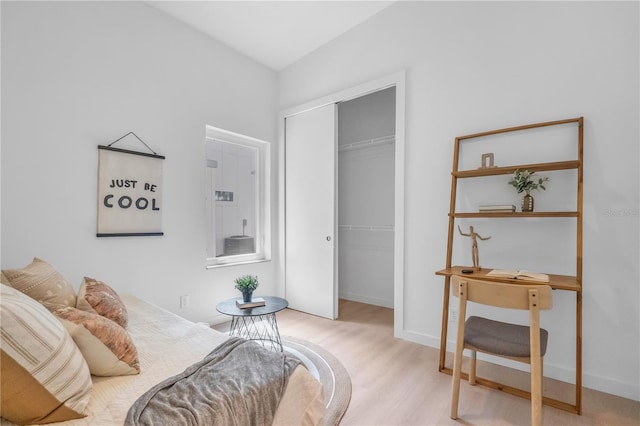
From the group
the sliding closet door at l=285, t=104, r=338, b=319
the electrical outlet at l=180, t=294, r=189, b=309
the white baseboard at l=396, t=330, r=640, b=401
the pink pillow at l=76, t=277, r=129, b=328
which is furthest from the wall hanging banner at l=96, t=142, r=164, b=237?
the white baseboard at l=396, t=330, r=640, b=401

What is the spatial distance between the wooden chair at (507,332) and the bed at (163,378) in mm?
967

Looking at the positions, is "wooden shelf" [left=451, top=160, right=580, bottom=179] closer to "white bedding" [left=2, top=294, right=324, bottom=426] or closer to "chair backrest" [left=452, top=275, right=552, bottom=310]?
"chair backrest" [left=452, top=275, right=552, bottom=310]

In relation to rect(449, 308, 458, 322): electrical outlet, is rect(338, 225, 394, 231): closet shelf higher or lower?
higher

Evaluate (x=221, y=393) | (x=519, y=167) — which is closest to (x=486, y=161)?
(x=519, y=167)

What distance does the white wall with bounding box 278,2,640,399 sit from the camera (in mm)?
1973

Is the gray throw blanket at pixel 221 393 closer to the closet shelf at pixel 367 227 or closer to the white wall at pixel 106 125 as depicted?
the white wall at pixel 106 125

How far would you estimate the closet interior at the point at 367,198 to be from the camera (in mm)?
3994

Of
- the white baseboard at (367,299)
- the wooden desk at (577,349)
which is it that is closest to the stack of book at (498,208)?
the wooden desk at (577,349)

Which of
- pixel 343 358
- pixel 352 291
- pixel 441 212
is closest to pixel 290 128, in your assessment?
pixel 441 212

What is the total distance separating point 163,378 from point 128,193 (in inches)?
70.3

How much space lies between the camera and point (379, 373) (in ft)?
7.38

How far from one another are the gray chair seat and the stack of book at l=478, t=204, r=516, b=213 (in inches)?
30.7

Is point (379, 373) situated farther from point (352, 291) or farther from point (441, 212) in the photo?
point (352, 291)

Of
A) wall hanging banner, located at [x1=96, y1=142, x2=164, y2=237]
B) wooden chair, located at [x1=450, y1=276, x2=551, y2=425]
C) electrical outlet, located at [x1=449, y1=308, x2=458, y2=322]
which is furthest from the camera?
electrical outlet, located at [x1=449, y1=308, x2=458, y2=322]
